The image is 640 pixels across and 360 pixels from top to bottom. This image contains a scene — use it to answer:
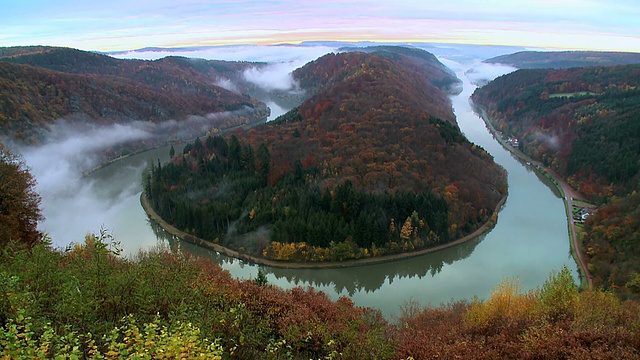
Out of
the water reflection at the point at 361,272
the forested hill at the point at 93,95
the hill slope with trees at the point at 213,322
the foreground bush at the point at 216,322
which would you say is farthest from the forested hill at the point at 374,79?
the foreground bush at the point at 216,322

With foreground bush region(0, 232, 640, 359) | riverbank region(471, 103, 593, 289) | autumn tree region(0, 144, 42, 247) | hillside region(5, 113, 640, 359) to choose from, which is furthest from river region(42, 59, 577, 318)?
autumn tree region(0, 144, 42, 247)

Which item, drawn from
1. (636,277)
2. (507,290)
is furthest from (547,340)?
(636,277)

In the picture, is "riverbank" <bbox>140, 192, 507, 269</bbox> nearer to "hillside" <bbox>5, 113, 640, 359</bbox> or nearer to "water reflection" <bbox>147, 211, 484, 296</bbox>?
"water reflection" <bbox>147, 211, 484, 296</bbox>

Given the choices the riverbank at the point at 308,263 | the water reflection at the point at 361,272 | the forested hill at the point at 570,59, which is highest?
the forested hill at the point at 570,59

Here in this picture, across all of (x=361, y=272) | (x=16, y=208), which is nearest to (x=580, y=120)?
(x=361, y=272)

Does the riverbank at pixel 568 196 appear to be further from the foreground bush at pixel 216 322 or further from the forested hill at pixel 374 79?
the foreground bush at pixel 216 322

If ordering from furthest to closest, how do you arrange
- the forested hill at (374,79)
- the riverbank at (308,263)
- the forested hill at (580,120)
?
1. the forested hill at (374,79)
2. the forested hill at (580,120)
3. the riverbank at (308,263)

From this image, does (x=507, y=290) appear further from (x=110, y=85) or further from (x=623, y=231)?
(x=110, y=85)
